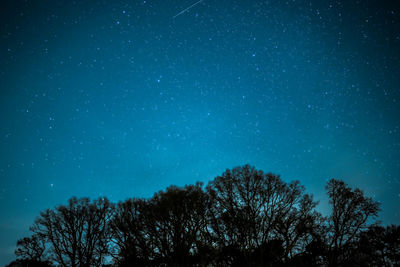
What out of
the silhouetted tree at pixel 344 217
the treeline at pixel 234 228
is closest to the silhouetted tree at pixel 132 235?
the treeline at pixel 234 228

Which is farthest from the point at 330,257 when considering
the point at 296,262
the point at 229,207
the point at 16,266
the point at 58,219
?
the point at 16,266

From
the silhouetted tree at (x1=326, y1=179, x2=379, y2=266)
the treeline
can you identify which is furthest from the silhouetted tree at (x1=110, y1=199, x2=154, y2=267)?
the silhouetted tree at (x1=326, y1=179, x2=379, y2=266)

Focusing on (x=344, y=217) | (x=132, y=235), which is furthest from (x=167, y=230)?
(x=344, y=217)

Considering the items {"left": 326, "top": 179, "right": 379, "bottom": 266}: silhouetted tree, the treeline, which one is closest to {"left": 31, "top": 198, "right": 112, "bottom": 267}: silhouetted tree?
the treeline

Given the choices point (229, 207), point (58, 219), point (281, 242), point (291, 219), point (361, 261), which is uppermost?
point (58, 219)

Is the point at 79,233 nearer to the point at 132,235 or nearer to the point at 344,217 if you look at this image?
the point at 132,235

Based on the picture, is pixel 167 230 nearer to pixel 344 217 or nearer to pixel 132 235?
pixel 132 235

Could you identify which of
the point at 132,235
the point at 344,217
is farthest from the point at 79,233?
the point at 344,217

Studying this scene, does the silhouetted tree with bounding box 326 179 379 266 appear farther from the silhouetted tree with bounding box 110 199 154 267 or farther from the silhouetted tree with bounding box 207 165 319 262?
the silhouetted tree with bounding box 110 199 154 267

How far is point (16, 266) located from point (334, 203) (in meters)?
38.9

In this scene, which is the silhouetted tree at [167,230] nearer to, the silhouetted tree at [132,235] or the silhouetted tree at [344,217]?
the silhouetted tree at [132,235]

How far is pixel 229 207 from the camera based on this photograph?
20.5m

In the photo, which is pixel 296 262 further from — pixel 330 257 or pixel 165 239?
pixel 165 239

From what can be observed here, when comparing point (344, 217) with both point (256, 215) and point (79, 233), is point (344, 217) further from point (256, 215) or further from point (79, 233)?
point (79, 233)
